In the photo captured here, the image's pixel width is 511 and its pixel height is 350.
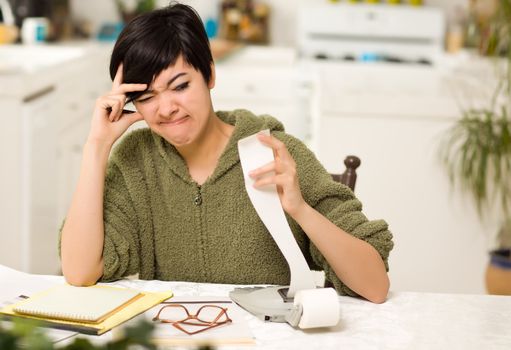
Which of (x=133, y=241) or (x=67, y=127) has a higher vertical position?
(x=133, y=241)

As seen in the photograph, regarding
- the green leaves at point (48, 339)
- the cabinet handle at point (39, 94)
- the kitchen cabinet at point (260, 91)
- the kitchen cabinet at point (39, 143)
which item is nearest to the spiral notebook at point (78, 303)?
the green leaves at point (48, 339)

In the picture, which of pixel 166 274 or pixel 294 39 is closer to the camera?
pixel 166 274

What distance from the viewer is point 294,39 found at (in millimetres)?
5391

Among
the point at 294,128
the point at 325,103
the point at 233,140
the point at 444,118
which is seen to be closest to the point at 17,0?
the point at 294,128

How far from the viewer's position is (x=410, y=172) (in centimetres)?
327

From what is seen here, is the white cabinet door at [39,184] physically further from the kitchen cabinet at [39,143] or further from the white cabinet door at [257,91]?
the white cabinet door at [257,91]

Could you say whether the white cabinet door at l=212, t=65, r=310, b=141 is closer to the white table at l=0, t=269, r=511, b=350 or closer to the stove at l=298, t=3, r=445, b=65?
the stove at l=298, t=3, r=445, b=65

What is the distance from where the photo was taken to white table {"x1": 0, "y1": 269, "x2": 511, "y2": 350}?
1298 mm

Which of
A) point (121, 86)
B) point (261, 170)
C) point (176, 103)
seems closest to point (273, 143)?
point (261, 170)

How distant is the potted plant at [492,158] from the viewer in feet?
10.2

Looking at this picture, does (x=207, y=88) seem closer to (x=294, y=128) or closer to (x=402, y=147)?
(x=402, y=147)

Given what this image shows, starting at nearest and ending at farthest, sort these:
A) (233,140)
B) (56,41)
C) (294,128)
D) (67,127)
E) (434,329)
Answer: (434,329), (233,140), (67,127), (294,128), (56,41)

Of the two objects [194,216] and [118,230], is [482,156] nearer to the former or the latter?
[194,216]

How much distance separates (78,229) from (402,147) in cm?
192
